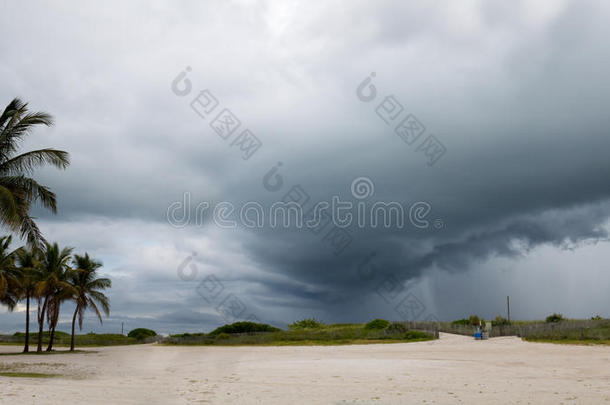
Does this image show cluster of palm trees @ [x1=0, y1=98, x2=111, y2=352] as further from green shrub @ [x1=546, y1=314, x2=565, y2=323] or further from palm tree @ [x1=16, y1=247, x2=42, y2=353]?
green shrub @ [x1=546, y1=314, x2=565, y2=323]

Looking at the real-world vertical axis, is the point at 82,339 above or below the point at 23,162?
below

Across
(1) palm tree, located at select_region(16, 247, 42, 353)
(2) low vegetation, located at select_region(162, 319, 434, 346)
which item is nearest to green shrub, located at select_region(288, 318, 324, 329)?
(2) low vegetation, located at select_region(162, 319, 434, 346)

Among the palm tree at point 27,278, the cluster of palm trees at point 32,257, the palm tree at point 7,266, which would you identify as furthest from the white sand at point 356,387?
the palm tree at point 27,278

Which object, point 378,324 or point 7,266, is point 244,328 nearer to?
point 378,324

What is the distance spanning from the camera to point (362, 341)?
45.8 m

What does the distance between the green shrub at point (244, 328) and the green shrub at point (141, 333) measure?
740 inches

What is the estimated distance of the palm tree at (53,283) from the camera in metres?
43.4

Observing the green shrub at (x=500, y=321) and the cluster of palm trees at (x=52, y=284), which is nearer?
the cluster of palm trees at (x=52, y=284)

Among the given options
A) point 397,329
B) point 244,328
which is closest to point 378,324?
point 397,329

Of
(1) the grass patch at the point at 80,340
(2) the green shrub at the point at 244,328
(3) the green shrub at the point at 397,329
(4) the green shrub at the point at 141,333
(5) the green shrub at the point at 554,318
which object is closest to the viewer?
(3) the green shrub at the point at 397,329

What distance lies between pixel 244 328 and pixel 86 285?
76.4ft

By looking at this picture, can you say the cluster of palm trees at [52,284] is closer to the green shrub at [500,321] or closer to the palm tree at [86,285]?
the palm tree at [86,285]

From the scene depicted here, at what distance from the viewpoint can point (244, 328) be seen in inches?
2613

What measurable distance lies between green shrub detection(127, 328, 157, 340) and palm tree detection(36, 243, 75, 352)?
108 ft
